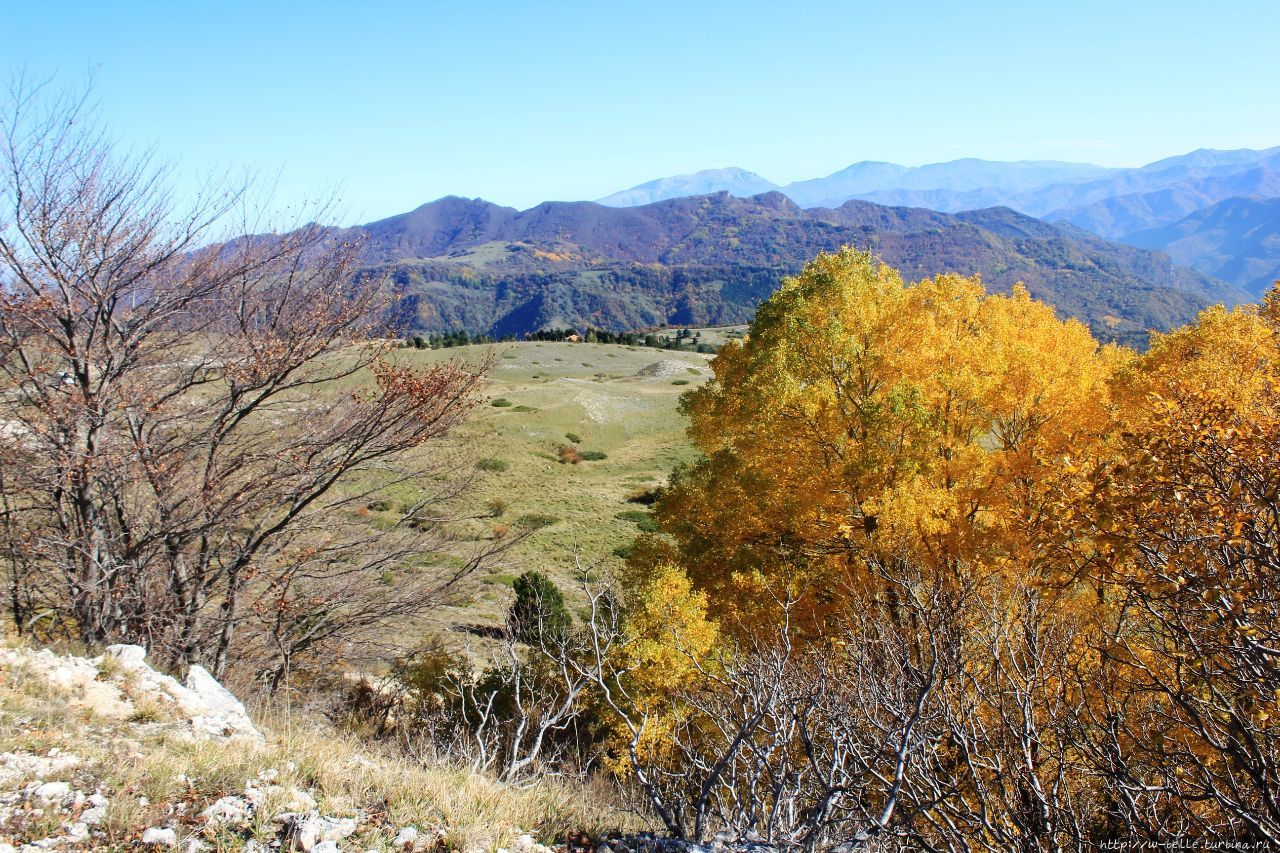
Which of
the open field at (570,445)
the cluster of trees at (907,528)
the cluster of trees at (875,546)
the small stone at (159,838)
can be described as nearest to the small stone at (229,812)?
the small stone at (159,838)

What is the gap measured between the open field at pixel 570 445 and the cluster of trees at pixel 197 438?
2277mm

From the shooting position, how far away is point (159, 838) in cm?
407

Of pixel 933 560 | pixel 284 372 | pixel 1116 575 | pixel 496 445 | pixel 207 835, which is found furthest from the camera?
pixel 496 445

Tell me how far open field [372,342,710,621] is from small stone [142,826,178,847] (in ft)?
25.7

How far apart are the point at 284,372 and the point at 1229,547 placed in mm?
10289

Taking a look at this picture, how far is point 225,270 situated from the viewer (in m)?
9.33

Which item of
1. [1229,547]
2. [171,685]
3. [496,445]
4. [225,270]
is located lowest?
[496,445]

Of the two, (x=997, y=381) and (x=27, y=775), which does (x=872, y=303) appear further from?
(x=27, y=775)

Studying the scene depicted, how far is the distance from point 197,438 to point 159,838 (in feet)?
21.6

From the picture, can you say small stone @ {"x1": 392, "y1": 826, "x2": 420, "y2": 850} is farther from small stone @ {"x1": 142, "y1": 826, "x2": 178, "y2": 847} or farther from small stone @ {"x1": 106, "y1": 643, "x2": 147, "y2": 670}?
small stone @ {"x1": 106, "y1": 643, "x2": 147, "y2": 670}

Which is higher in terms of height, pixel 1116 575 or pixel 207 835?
pixel 1116 575

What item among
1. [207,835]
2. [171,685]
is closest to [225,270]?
[171,685]

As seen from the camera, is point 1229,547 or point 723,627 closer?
point 1229,547

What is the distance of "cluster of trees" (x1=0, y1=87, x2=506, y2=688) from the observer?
8.15 m
